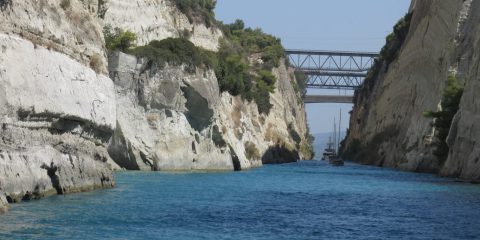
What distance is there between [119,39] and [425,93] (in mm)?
34832

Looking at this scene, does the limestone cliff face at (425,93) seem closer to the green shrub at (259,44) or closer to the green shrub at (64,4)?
the green shrub at (259,44)

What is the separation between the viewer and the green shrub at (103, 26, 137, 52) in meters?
52.0

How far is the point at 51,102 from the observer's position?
31.0m

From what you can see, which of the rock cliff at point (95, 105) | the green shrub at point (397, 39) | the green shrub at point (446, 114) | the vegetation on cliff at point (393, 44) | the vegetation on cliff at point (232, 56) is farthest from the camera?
the vegetation on cliff at point (393, 44)

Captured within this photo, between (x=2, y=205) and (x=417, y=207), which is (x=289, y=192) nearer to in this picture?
(x=417, y=207)

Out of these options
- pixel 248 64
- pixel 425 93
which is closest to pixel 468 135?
pixel 425 93

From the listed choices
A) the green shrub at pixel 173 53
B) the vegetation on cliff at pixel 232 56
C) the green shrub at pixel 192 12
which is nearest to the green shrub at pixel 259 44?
the vegetation on cliff at pixel 232 56

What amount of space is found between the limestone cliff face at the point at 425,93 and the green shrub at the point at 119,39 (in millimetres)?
20334

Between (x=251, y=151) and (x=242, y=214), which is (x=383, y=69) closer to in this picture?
(x=251, y=151)

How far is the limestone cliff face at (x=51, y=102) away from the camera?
1060 inches

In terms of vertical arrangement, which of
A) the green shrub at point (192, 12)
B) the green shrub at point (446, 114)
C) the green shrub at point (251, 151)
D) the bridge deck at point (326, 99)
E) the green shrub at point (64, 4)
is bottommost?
the green shrub at point (251, 151)

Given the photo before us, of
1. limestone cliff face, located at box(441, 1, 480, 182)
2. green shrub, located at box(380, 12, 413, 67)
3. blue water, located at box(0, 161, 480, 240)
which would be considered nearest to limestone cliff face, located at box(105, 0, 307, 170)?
blue water, located at box(0, 161, 480, 240)

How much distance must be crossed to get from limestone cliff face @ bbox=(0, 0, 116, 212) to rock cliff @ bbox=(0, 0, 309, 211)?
43 mm

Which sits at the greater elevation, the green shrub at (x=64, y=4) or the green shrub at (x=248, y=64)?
the green shrub at (x=248, y=64)
